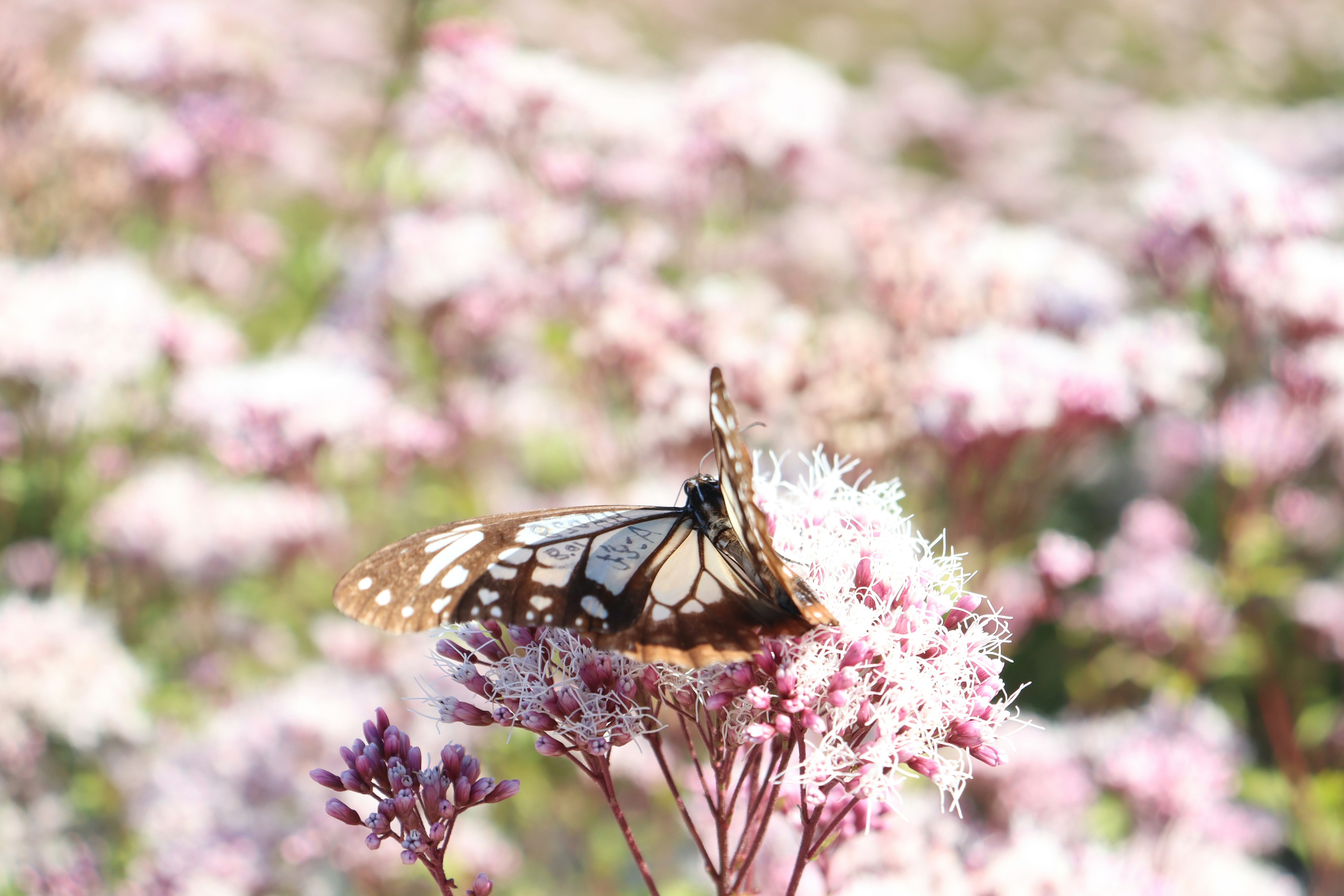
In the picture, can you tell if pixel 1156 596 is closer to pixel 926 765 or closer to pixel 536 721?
pixel 926 765

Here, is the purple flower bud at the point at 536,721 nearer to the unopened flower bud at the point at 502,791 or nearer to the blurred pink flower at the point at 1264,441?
the unopened flower bud at the point at 502,791

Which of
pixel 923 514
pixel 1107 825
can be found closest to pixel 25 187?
pixel 923 514

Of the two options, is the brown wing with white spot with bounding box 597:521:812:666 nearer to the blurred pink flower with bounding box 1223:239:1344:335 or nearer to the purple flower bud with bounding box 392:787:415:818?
the purple flower bud with bounding box 392:787:415:818

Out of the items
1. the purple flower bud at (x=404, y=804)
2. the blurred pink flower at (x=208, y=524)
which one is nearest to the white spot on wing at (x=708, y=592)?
the purple flower bud at (x=404, y=804)

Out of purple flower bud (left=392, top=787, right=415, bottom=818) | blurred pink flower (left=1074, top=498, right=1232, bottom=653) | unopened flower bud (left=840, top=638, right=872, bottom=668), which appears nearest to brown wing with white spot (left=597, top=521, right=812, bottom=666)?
unopened flower bud (left=840, top=638, right=872, bottom=668)

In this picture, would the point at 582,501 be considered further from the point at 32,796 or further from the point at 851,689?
the point at 851,689

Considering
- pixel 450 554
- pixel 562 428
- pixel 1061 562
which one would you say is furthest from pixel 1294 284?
pixel 450 554
